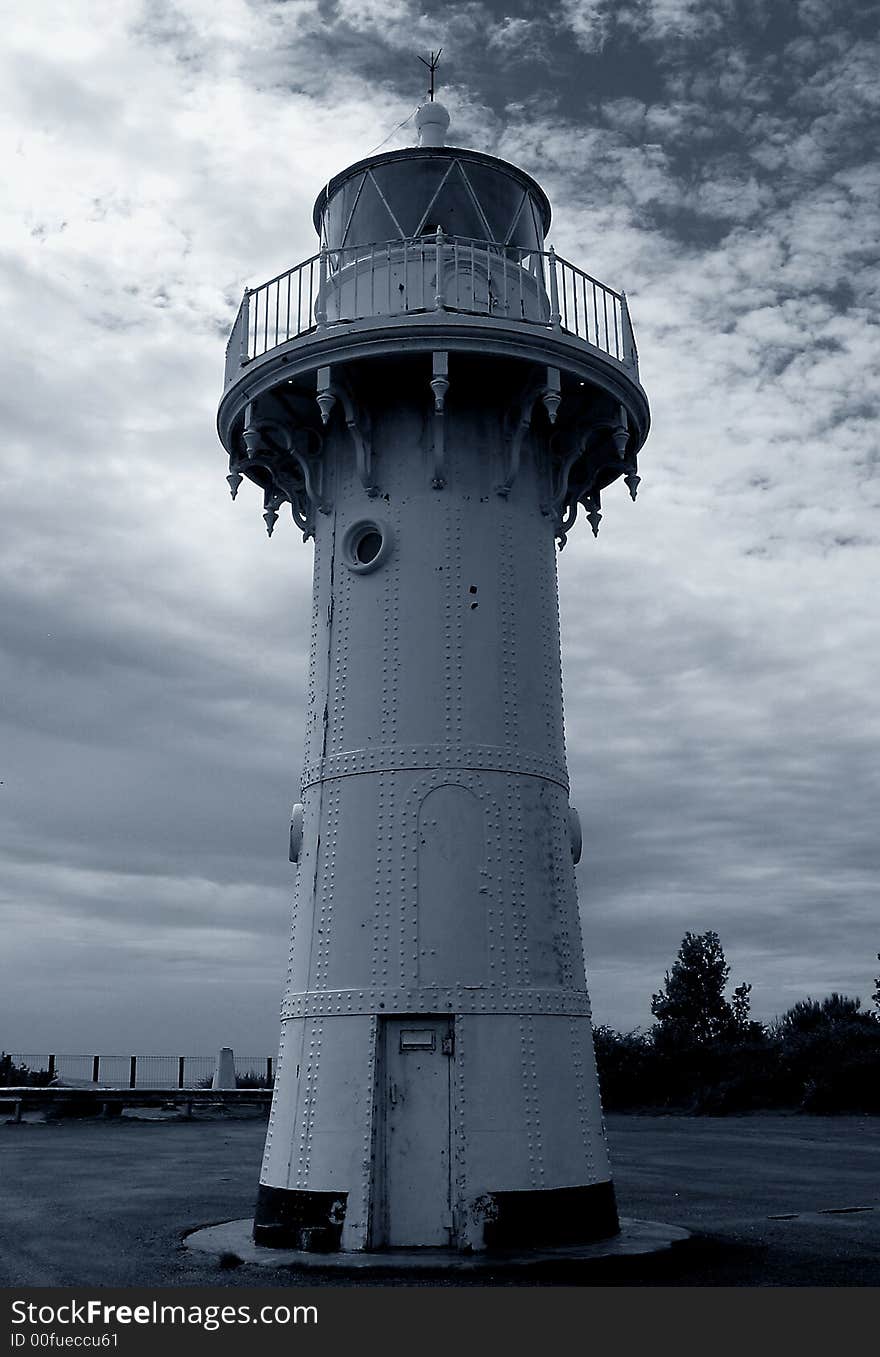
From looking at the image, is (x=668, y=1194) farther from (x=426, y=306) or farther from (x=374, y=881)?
(x=426, y=306)

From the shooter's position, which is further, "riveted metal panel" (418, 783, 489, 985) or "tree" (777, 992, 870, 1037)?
"tree" (777, 992, 870, 1037)

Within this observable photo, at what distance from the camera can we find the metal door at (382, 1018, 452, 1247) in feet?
35.4

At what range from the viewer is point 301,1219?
36.6 ft

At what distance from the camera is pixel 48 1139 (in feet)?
79.6

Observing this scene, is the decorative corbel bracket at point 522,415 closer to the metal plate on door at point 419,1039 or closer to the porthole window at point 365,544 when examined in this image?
the porthole window at point 365,544

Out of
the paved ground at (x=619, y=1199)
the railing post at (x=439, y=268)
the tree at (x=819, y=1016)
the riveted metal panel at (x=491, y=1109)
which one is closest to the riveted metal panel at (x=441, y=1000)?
the riveted metal panel at (x=491, y=1109)

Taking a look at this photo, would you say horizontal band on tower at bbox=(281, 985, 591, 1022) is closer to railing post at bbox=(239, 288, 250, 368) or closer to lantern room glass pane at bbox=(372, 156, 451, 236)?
railing post at bbox=(239, 288, 250, 368)

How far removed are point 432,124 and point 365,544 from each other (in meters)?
5.13

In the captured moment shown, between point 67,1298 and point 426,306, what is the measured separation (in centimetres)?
952

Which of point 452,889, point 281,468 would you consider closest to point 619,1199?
point 452,889

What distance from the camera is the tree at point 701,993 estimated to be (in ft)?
181

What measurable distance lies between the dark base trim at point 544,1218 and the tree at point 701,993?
4358 cm

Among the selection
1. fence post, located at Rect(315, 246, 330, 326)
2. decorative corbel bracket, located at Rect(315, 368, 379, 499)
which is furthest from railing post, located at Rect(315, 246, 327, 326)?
decorative corbel bracket, located at Rect(315, 368, 379, 499)

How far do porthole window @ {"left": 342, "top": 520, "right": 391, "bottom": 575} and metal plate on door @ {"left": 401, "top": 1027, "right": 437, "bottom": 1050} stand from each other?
455 centimetres
